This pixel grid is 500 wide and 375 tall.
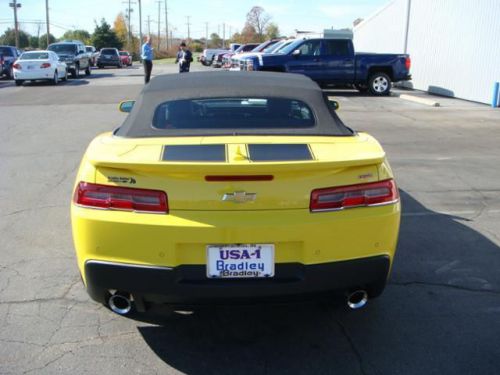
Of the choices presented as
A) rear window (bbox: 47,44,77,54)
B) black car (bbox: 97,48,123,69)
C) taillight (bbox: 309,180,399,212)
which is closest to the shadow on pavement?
taillight (bbox: 309,180,399,212)

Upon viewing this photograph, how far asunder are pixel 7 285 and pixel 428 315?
10.1ft

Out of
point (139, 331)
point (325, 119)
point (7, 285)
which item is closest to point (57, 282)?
point (7, 285)

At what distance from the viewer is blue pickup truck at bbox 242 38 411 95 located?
18870 mm

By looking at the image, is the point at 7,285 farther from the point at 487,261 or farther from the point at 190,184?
the point at 487,261

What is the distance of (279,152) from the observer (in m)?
2.98

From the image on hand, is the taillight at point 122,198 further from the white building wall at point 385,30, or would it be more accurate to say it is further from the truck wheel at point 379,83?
the white building wall at point 385,30

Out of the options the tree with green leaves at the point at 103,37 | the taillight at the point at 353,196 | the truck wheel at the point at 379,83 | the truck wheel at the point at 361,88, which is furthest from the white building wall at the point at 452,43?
the tree with green leaves at the point at 103,37

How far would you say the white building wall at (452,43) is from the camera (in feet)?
56.1

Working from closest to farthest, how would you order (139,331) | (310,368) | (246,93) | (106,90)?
1. (310,368)
2. (139,331)
3. (246,93)
4. (106,90)

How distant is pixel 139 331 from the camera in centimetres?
344

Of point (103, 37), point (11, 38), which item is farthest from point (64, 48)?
point (11, 38)

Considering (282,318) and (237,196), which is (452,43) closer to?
(282,318)

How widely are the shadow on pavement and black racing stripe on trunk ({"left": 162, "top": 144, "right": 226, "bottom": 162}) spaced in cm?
85

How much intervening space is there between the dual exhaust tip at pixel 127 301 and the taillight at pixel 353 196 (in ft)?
1.72
